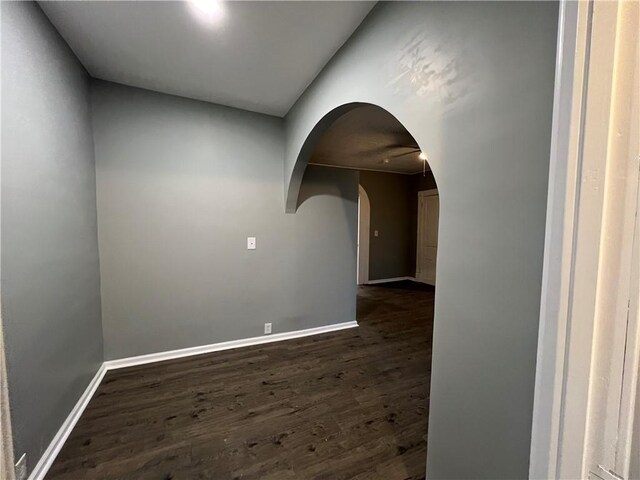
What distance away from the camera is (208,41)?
5.43 ft

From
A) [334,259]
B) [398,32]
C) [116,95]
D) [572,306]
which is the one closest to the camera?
[572,306]

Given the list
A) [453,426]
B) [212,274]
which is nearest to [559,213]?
[453,426]

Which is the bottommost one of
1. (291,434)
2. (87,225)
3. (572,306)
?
(291,434)

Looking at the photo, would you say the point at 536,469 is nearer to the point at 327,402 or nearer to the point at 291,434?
the point at 291,434

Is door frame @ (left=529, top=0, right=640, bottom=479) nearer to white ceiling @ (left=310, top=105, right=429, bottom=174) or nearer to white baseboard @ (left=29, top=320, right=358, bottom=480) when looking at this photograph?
white ceiling @ (left=310, top=105, right=429, bottom=174)

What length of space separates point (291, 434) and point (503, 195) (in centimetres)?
178

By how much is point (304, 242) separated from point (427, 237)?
377cm

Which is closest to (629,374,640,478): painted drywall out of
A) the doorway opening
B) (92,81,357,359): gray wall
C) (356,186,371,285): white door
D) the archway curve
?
the doorway opening

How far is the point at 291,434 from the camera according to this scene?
1645 millimetres

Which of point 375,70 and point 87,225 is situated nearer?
point 375,70

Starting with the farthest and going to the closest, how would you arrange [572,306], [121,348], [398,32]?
[121,348]
[398,32]
[572,306]

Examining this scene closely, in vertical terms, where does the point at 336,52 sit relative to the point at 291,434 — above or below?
above

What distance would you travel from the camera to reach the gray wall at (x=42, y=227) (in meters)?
1.20

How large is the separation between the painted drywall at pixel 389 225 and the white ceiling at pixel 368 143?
1.69 feet
